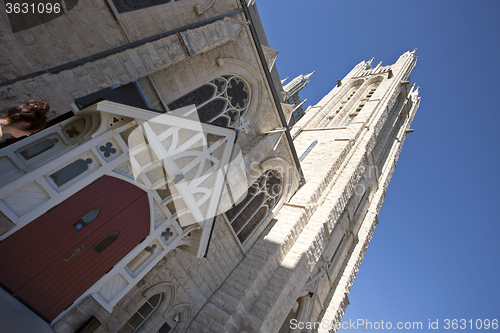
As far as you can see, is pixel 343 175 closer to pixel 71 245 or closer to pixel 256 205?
pixel 256 205

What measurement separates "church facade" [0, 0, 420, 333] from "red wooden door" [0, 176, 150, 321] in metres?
0.02

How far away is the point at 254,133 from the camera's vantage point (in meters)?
8.84

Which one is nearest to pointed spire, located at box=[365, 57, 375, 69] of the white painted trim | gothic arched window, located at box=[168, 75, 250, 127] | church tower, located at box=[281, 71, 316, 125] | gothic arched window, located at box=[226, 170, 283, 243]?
church tower, located at box=[281, 71, 316, 125]

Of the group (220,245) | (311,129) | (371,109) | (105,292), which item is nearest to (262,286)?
(220,245)

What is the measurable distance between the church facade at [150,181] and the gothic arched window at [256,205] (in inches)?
2.7

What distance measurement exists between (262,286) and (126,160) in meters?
6.09

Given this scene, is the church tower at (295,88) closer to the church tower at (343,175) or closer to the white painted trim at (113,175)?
the church tower at (343,175)

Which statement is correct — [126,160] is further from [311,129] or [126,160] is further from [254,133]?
[311,129]

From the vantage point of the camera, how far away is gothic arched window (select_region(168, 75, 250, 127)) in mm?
6766

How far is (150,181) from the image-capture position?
4.37m

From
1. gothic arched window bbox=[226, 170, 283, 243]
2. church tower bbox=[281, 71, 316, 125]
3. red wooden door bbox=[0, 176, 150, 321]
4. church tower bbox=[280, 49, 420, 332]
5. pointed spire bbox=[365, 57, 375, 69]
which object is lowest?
red wooden door bbox=[0, 176, 150, 321]

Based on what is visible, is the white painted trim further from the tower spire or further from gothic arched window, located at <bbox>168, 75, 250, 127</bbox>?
the tower spire

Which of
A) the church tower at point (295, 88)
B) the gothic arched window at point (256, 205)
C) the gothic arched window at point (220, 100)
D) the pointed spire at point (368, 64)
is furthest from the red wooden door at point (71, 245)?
the pointed spire at point (368, 64)

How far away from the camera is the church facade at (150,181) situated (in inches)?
129
